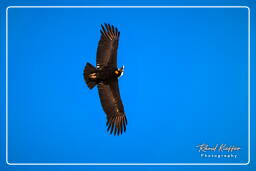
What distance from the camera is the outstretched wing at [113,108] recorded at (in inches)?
1873

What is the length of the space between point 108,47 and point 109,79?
578 millimetres

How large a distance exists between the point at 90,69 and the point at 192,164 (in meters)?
2.51

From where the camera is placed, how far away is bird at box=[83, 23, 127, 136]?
156 ft

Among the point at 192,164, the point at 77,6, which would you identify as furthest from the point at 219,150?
the point at 77,6

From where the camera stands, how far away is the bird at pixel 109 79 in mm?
47469

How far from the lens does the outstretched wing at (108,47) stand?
47.5 metres

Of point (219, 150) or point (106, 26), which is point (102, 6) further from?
point (219, 150)

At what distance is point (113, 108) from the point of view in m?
47.6

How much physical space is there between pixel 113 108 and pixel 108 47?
1.10 m

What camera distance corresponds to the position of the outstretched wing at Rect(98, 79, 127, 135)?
4756 cm

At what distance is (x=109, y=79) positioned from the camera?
4762 cm

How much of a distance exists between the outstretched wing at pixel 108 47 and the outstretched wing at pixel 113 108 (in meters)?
0.39

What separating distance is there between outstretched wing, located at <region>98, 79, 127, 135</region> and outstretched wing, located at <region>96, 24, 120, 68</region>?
0.39 meters

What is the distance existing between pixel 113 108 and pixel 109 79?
53 cm
